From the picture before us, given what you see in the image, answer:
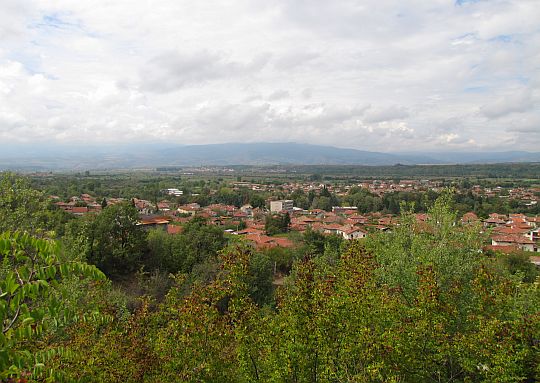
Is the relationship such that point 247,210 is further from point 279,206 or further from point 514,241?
point 514,241

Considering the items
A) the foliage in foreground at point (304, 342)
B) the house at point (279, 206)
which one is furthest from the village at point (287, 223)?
the foliage in foreground at point (304, 342)

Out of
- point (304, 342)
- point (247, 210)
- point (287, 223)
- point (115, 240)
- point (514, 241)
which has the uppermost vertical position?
point (304, 342)

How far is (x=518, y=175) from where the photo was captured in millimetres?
146875

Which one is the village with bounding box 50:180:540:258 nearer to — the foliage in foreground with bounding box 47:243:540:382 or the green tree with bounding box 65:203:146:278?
the green tree with bounding box 65:203:146:278

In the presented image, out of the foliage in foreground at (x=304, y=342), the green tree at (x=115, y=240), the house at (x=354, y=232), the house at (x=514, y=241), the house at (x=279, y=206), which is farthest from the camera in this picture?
the house at (x=279, y=206)

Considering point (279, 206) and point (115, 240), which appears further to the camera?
point (279, 206)

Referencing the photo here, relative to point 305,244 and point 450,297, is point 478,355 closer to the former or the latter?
point 450,297

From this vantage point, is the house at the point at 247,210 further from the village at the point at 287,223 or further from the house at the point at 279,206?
the house at the point at 279,206

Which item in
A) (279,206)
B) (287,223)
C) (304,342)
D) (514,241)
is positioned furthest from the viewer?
(279,206)

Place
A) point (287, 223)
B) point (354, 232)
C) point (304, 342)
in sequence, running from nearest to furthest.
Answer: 1. point (304, 342)
2. point (354, 232)
3. point (287, 223)

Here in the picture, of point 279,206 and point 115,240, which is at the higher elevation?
point 115,240

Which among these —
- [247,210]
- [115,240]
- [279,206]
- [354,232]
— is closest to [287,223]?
[354,232]

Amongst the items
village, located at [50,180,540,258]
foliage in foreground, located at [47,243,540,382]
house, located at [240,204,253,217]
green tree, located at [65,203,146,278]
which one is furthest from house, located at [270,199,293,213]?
foliage in foreground, located at [47,243,540,382]

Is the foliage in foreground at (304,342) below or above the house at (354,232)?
above
